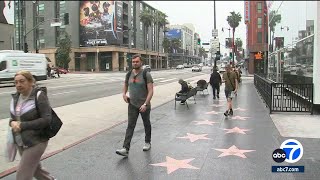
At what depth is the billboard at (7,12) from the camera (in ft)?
158

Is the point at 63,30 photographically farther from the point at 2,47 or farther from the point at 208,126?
the point at 208,126

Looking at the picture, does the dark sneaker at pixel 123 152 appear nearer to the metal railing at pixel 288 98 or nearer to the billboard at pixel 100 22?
the metal railing at pixel 288 98

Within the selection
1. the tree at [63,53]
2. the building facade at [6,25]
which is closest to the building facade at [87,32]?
the tree at [63,53]

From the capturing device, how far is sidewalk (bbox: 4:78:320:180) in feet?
20.1

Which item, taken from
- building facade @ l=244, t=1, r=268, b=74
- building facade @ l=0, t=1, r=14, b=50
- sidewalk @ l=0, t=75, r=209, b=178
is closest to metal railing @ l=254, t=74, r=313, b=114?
sidewalk @ l=0, t=75, r=209, b=178

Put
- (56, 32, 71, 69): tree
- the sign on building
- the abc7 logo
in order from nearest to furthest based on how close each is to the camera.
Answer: the abc7 logo → (56, 32, 71, 69): tree → the sign on building

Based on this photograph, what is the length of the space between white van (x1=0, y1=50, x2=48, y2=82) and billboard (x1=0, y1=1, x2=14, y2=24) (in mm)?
15317

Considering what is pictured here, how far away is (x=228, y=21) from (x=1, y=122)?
85.7 m

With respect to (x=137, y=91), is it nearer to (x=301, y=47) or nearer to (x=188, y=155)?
(x=188, y=155)

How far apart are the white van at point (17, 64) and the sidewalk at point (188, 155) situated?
22.4 meters

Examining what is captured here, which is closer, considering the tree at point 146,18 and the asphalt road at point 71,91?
the asphalt road at point 71,91

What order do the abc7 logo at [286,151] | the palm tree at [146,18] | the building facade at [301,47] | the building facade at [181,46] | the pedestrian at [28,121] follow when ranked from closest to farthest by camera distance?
1. the pedestrian at [28,121]
2. the abc7 logo at [286,151]
3. the building facade at [301,47]
4. the palm tree at [146,18]
5. the building facade at [181,46]

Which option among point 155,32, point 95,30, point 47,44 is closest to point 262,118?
point 95,30

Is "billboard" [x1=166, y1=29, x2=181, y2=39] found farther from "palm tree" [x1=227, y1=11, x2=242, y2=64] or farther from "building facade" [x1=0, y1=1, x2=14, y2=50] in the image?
"building facade" [x1=0, y1=1, x2=14, y2=50]
